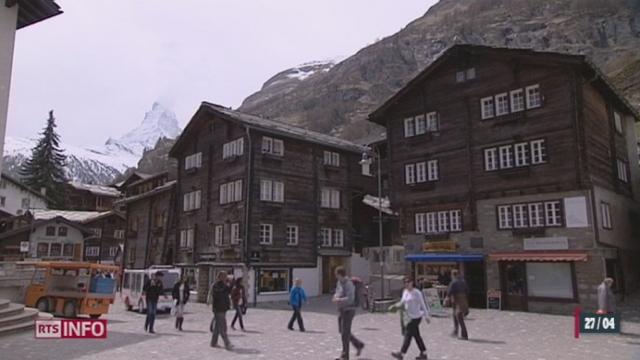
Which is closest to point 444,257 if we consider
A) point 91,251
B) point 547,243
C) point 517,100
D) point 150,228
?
point 547,243

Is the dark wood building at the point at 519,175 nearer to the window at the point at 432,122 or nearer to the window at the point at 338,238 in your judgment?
the window at the point at 432,122

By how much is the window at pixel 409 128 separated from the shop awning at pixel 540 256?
874 centimetres

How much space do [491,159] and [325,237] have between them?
14209 mm

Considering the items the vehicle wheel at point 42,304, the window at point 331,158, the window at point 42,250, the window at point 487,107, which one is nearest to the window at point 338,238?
the window at point 331,158

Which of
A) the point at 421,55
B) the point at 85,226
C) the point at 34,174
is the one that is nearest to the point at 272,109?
the point at 421,55

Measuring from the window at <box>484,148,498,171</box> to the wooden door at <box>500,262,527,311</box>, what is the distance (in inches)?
191

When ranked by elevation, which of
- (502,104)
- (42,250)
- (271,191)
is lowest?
(42,250)

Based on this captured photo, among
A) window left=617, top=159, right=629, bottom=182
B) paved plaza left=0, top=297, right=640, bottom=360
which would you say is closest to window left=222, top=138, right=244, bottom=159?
paved plaza left=0, top=297, right=640, bottom=360

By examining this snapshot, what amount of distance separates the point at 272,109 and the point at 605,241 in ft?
387

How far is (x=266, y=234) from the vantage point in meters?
33.2

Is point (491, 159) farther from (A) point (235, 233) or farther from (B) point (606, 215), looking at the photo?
(A) point (235, 233)

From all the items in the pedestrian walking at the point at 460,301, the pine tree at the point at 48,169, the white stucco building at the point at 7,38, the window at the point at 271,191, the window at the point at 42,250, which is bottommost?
the pedestrian walking at the point at 460,301

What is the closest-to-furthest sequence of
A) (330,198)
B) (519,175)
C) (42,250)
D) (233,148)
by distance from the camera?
(519,175), (233,148), (330,198), (42,250)

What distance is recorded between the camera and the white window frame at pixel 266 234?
32928 mm
